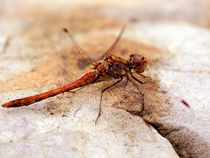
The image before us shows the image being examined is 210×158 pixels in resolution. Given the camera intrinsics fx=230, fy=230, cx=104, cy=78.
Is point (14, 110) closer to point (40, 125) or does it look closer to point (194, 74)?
point (40, 125)

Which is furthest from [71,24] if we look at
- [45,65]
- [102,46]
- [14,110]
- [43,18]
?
[14,110]

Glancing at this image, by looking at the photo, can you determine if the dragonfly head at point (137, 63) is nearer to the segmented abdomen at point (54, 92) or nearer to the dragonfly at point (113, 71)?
the dragonfly at point (113, 71)

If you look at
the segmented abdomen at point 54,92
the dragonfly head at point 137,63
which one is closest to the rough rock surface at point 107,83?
the segmented abdomen at point 54,92

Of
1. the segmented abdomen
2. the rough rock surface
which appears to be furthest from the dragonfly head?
the segmented abdomen

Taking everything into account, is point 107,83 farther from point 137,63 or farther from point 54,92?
point 54,92

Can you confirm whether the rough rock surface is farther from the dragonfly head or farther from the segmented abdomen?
the dragonfly head

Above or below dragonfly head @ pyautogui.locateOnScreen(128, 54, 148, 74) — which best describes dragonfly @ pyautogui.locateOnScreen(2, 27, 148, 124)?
below

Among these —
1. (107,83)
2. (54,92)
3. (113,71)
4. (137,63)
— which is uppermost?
(137,63)

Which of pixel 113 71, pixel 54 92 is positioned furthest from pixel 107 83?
pixel 54 92
